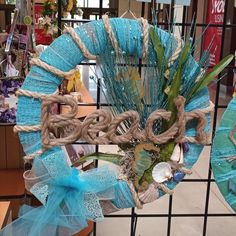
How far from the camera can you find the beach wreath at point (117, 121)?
3.16 feet

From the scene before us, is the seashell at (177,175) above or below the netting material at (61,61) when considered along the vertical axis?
below

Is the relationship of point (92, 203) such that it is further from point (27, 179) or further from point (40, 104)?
point (40, 104)

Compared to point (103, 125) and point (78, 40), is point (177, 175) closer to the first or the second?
point (103, 125)

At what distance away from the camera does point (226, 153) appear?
1.03 meters

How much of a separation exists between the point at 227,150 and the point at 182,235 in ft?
5.36

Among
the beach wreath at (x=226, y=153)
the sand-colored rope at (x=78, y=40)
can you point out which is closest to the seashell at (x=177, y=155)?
the beach wreath at (x=226, y=153)

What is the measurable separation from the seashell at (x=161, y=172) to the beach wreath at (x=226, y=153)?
132mm

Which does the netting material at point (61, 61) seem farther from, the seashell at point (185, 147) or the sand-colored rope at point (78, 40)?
the seashell at point (185, 147)

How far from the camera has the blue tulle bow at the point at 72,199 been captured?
0.99 meters

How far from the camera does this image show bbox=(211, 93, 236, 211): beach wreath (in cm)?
102

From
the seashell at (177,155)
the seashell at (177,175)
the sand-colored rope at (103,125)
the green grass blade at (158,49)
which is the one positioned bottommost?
the seashell at (177,175)

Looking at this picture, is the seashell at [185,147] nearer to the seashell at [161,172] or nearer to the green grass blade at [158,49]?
the seashell at [161,172]

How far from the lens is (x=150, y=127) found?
95cm

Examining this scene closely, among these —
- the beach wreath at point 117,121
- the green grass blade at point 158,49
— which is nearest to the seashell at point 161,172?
the beach wreath at point 117,121
